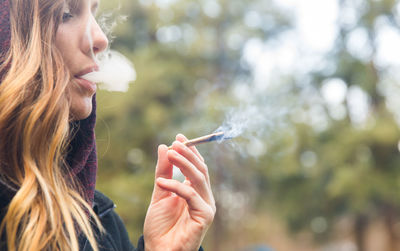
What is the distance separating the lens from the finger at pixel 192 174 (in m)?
1.26

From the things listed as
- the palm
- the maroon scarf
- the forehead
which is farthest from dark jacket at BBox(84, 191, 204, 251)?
the forehead

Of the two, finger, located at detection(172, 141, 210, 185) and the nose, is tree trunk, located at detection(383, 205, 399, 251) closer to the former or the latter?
finger, located at detection(172, 141, 210, 185)

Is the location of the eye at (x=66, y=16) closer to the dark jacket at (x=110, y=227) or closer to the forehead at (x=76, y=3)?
the forehead at (x=76, y=3)

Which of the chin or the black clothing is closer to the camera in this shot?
the chin

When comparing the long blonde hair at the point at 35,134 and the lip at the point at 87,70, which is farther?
the lip at the point at 87,70

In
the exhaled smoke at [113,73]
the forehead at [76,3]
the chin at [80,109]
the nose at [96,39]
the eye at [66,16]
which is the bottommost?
the chin at [80,109]

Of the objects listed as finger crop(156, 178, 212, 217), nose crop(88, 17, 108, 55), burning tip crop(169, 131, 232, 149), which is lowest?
Answer: finger crop(156, 178, 212, 217)

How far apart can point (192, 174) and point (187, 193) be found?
0.06 meters

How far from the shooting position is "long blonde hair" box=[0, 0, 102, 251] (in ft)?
3.33

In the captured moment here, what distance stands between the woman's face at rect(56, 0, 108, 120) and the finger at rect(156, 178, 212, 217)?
1.06 ft

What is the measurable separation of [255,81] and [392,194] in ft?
13.5

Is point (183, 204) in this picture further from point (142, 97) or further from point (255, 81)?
point (255, 81)

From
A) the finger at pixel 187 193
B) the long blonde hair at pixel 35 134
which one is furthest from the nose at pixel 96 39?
the finger at pixel 187 193

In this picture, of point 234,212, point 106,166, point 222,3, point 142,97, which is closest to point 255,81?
point 222,3
